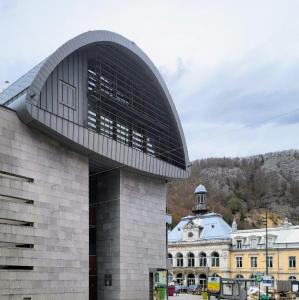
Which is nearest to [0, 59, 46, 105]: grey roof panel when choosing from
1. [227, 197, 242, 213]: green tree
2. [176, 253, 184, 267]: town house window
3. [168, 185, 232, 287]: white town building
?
[168, 185, 232, 287]: white town building

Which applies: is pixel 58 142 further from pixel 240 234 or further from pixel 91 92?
pixel 240 234

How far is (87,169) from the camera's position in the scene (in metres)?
37.5

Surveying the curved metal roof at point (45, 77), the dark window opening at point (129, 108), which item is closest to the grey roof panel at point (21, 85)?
the curved metal roof at point (45, 77)

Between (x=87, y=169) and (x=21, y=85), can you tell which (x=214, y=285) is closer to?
(x=87, y=169)

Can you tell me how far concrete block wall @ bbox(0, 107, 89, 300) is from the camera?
1192 inches

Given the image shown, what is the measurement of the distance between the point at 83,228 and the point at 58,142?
5977 mm

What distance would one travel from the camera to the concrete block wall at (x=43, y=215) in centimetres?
3027

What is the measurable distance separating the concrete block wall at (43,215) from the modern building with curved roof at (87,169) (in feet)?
0.21

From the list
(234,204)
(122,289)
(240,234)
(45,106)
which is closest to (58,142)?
(45,106)

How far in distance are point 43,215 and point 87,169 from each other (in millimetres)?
5946

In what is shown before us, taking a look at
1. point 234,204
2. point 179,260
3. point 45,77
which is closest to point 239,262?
point 179,260

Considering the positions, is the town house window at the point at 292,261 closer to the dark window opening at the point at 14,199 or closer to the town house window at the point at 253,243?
the town house window at the point at 253,243

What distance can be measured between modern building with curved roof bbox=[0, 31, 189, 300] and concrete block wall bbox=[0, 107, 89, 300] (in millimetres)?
63

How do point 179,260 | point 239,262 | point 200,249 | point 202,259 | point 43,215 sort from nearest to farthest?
point 43,215 < point 239,262 < point 202,259 < point 200,249 < point 179,260
